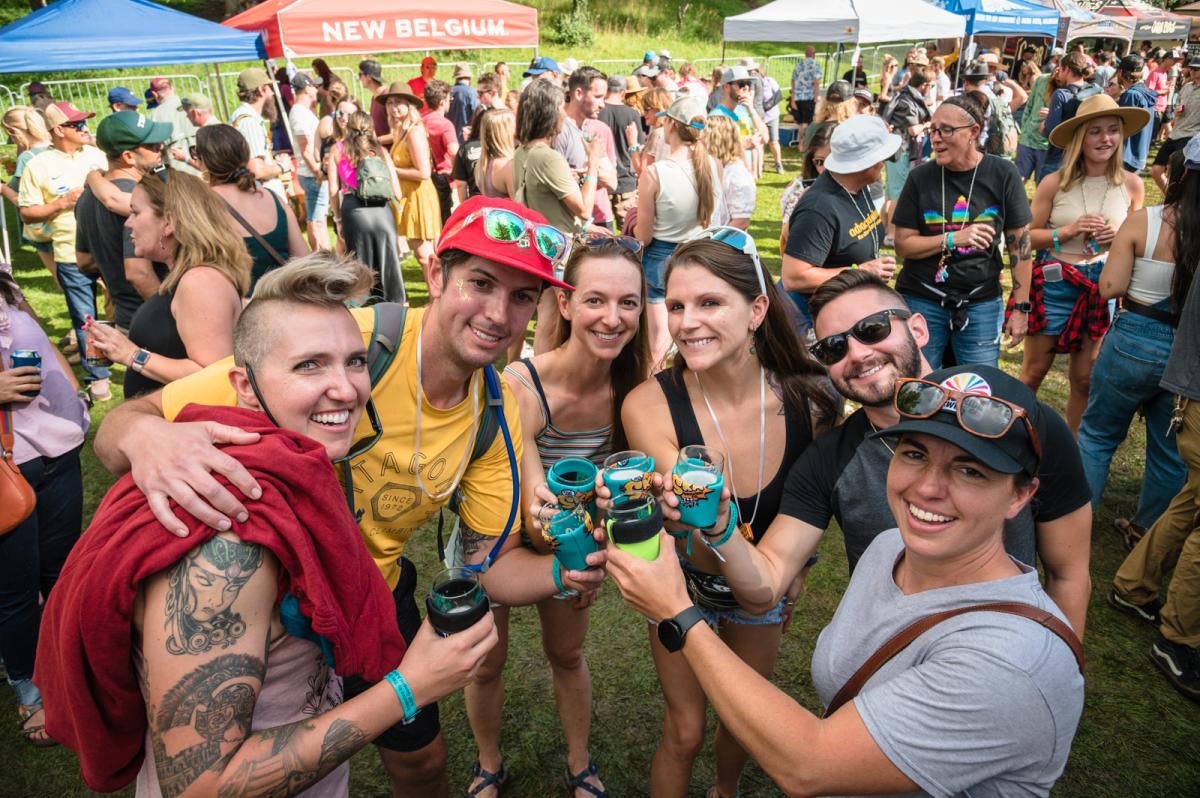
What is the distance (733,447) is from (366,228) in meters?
5.91

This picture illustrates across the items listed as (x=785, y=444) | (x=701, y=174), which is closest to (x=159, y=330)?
(x=785, y=444)

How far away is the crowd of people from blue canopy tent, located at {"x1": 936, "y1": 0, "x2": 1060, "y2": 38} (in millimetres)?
13034

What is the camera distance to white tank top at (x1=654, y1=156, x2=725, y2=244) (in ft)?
19.7

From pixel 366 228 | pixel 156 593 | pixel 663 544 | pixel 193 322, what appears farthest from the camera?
pixel 366 228

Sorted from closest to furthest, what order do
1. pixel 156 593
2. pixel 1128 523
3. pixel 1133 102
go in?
pixel 156 593 < pixel 1128 523 < pixel 1133 102

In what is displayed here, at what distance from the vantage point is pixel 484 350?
2.35 metres

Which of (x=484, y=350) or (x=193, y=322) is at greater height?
(x=484, y=350)

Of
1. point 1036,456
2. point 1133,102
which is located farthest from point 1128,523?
point 1133,102

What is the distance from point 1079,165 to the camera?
5.11 m

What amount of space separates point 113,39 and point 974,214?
10163 mm

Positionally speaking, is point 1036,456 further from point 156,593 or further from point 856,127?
point 856,127

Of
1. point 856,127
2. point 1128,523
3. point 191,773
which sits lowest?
point 1128,523

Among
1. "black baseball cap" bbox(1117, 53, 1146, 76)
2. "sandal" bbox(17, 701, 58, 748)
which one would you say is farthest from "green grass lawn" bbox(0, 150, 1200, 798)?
"black baseball cap" bbox(1117, 53, 1146, 76)

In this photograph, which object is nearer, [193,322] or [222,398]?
[222,398]
